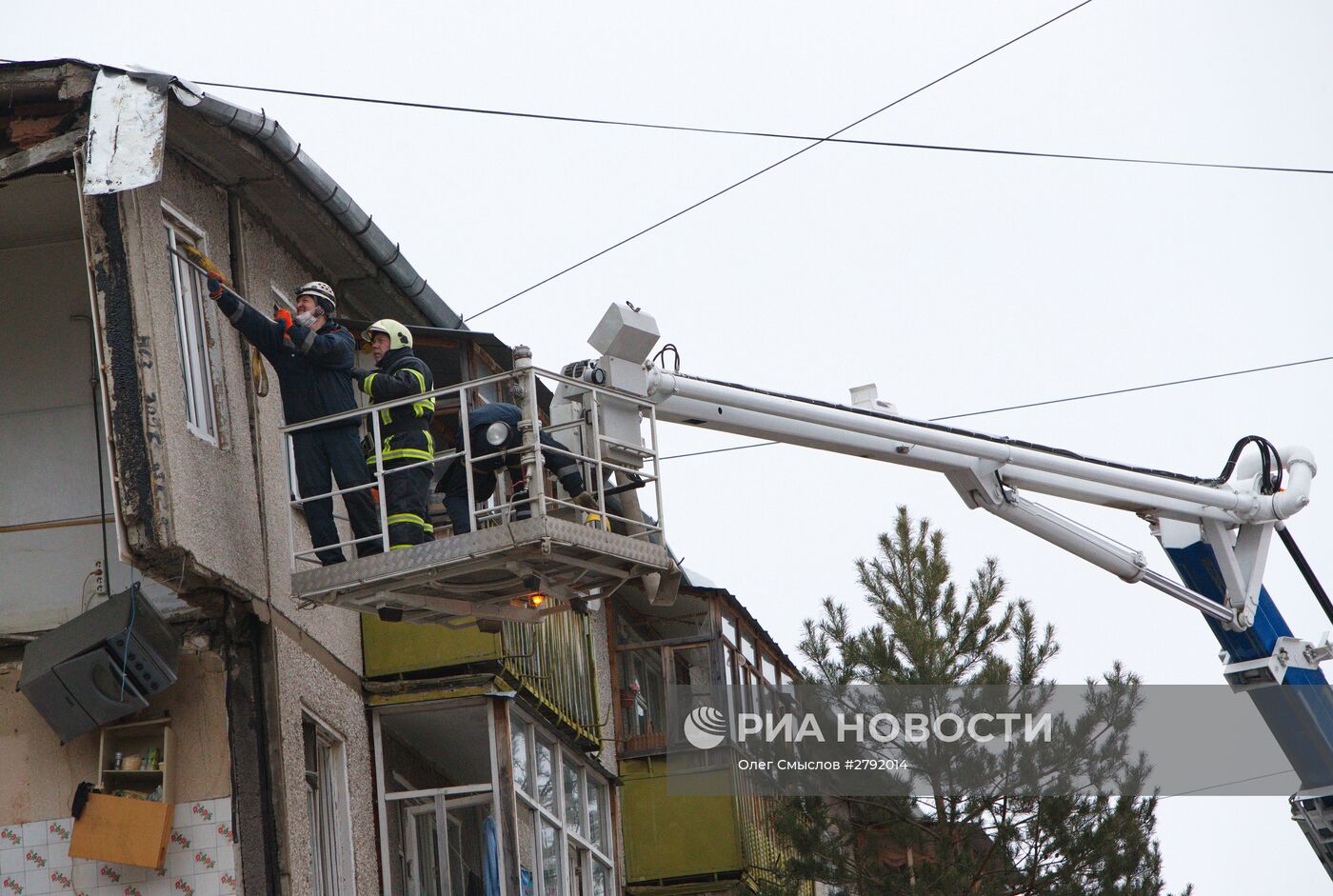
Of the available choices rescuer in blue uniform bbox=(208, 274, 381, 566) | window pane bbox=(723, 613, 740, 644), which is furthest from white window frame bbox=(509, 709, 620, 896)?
window pane bbox=(723, 613, 740, 644)

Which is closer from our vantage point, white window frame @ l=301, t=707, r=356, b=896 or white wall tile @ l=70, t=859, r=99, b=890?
white wall tile @ l=70, t=859, r=99, b=890

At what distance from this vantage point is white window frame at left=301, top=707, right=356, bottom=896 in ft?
40.9

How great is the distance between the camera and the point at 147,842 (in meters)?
10.8

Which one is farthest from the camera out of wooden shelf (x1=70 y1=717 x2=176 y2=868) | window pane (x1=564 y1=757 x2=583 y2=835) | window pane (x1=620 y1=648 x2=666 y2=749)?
window pane (x1=620 y1=648 x2=666 y2=749)

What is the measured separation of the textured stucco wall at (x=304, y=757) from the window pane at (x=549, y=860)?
2362mm

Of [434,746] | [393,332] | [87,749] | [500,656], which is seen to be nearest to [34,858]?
[87,749]

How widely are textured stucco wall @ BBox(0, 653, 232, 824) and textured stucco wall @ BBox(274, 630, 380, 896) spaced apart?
42cm

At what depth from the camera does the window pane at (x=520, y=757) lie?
14.8 meters

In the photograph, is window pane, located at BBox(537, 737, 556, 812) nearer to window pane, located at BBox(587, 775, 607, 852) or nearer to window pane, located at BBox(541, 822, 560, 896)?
window pane, located at BBox(541, 822, 560, 896)

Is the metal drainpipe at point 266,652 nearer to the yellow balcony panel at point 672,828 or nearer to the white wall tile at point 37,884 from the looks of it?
the white wall tile at point 37,884

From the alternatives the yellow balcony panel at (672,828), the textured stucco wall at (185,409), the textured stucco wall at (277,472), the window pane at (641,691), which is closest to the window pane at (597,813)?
the yellow balcony panel at (672,828)

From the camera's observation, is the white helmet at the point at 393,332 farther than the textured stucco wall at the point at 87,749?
Yes

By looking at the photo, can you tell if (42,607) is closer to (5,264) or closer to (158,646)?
(158,646)

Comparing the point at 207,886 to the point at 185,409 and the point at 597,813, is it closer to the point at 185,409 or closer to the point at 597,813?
the point at 185,409
